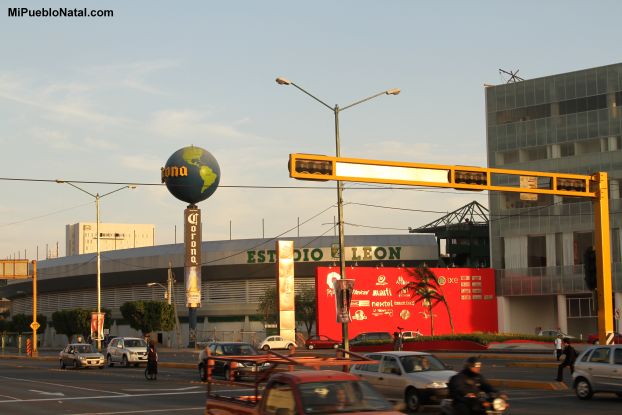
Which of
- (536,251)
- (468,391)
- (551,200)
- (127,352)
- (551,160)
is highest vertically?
(551,160)

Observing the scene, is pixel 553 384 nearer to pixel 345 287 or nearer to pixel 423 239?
pixel 345 287

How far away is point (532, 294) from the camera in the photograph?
81812 mm

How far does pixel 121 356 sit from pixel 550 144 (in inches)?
1692

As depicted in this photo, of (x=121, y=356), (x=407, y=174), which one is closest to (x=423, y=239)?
(x=121, y=356)

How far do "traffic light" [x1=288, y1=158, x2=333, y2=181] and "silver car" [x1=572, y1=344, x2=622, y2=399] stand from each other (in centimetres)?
860

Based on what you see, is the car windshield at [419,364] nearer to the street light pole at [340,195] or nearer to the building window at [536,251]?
the street light pole at [340,195]

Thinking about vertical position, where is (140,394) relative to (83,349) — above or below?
below

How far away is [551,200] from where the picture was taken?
79.7 meters

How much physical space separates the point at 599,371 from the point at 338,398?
14895 millimetres

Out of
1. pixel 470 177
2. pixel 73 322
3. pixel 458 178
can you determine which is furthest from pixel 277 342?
pixel 458 178

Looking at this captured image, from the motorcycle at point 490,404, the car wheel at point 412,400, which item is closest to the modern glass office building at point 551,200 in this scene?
the car wheel at point 412,400

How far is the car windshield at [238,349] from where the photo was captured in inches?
1478

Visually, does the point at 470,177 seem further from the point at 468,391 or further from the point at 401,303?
the point at 401,303

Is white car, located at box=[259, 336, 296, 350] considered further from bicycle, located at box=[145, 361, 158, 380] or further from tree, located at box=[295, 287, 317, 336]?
bicycle, located at box=[145, 361, 158, 380]
